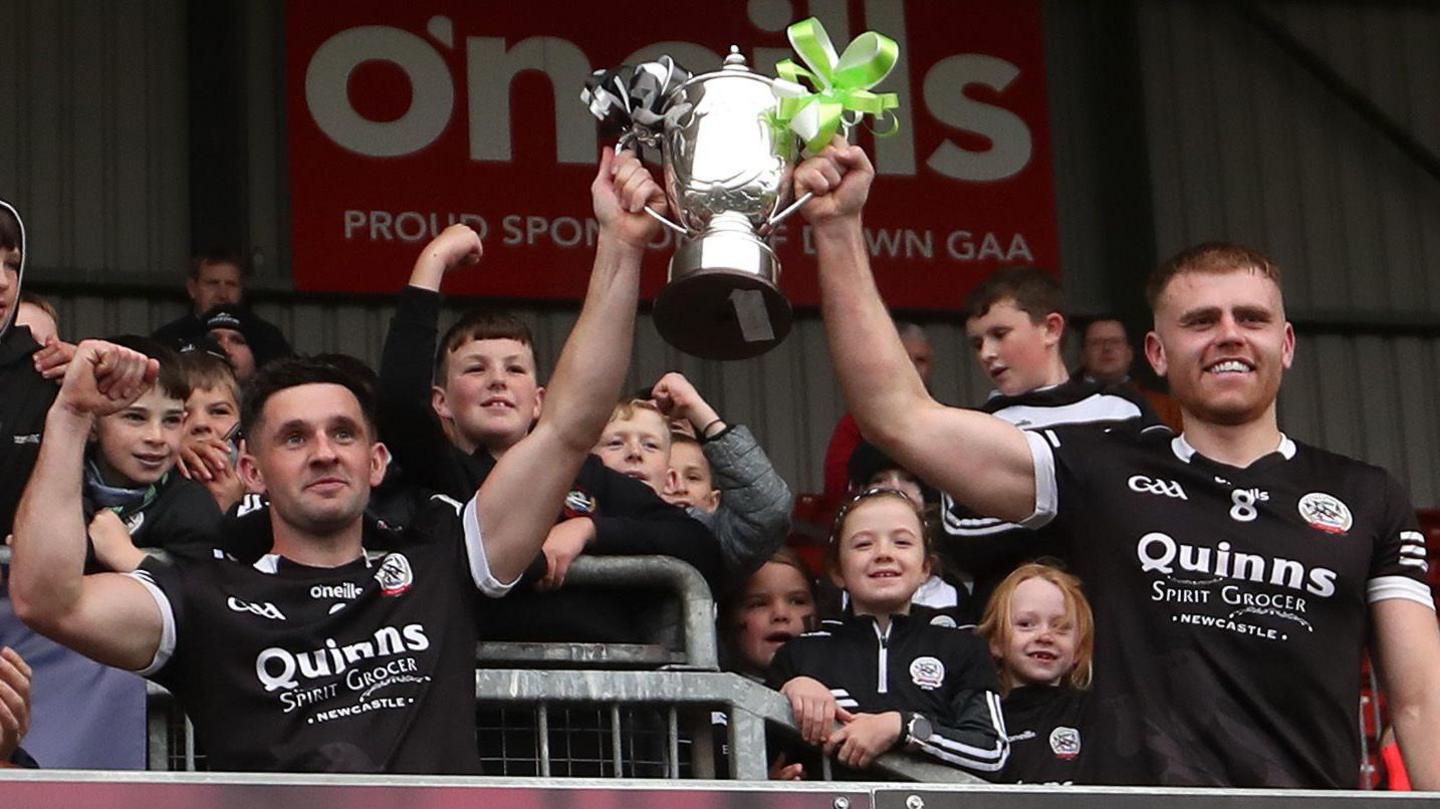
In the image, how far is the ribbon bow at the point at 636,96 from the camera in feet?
17.1

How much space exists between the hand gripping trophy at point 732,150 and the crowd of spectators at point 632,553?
0.28 ft

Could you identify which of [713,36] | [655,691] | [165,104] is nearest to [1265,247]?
[713,36]

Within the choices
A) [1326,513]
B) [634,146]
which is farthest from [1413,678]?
[634,146]

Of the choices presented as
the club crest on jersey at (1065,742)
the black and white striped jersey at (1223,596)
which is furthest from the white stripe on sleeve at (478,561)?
the club crest on jersey at (1065,742)

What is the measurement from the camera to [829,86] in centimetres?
506

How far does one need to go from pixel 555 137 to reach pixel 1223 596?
924 centimetres

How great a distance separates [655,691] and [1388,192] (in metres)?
11.1

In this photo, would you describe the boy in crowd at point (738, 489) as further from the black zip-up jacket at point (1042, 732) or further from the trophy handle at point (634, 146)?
the trophy handle at point (634, 146)

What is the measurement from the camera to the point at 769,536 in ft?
21.2

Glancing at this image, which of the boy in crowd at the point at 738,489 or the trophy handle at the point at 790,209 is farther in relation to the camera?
the boy in crowd at the point at 738,489

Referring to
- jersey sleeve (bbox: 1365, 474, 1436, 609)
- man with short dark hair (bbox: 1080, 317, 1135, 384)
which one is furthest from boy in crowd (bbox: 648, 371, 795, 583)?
man with short dark hair (bbox: 1080, 317, 1135, 384)

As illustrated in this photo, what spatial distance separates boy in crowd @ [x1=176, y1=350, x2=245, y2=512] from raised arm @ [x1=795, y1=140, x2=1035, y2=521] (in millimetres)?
2525

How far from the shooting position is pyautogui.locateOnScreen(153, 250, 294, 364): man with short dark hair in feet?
32.1

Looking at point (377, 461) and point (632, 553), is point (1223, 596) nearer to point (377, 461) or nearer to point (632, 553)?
point (632, 553)
